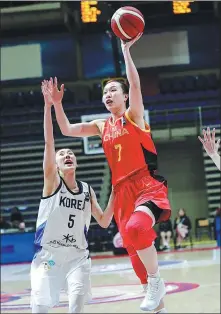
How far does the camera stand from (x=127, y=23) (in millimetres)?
4227

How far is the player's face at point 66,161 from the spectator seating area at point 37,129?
14.9 metres

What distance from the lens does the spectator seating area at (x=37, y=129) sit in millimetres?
20656

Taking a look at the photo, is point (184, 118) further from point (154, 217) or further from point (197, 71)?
point (154, 217)

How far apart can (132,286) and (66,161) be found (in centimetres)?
724

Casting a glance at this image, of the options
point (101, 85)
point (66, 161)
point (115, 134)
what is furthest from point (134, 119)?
point (101, 85)

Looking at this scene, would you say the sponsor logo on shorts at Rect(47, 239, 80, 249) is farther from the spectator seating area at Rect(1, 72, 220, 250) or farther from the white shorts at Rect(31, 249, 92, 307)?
the spectator seating area at Rect(1, 72, 220, 250)

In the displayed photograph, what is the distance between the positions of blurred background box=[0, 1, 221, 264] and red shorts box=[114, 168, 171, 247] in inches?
592

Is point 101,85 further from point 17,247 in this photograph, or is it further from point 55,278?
point 55,278

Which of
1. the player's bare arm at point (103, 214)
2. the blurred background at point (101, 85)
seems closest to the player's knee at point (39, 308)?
the player's bare arm at point (103, 214)

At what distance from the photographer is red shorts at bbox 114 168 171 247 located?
4.48 metres

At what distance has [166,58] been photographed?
21844 mm

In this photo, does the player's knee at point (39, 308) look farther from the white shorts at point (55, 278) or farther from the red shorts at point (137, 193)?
the red shorts at point (137, 193)

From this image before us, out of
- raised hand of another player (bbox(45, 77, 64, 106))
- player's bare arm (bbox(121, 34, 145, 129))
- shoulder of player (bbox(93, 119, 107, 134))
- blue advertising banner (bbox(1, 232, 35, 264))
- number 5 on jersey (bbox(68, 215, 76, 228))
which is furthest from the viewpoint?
blue advertising banner (bbox(1, 232, 35, 264))

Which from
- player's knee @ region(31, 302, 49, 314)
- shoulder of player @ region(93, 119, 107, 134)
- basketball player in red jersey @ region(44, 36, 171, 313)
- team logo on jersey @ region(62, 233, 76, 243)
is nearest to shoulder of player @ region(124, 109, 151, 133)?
basketball player in red jersey @ region(44, 36, 171, 313)
